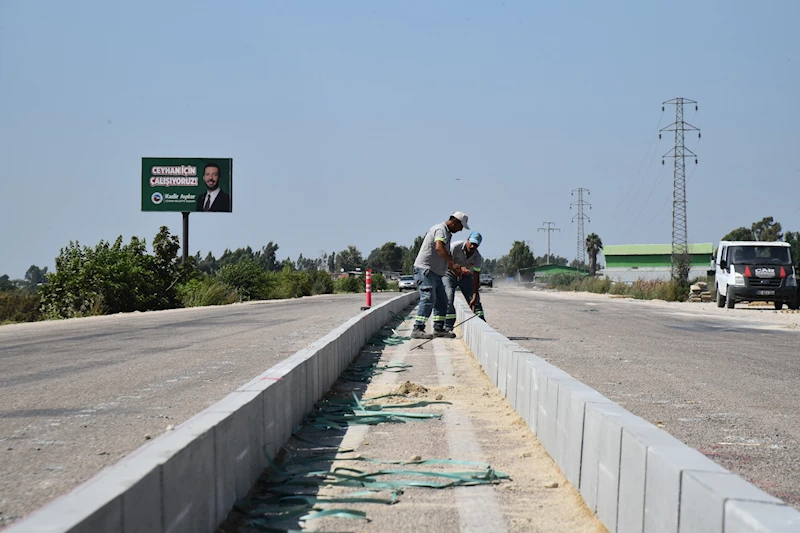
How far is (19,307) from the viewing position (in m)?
29.2

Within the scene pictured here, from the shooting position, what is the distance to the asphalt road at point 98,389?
17.0ft

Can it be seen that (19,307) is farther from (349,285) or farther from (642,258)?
(642,258)

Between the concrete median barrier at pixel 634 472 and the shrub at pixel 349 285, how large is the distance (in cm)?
6720

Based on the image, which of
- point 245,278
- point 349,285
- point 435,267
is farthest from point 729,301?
point 349,285

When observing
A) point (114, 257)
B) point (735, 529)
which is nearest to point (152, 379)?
point (735, 529)

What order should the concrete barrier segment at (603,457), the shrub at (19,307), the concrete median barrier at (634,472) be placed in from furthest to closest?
the shrub at (19,307)
the concrete barrier segment at (603,457)
the concrete median barrier at (634,472)

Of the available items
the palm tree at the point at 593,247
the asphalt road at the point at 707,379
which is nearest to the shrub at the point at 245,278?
the asphalt road at the point at 707,379

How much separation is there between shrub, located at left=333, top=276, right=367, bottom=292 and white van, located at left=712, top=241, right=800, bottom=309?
4692 centimetres

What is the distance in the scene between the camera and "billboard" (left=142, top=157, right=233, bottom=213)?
4844 cm

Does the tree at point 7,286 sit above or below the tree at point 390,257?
below

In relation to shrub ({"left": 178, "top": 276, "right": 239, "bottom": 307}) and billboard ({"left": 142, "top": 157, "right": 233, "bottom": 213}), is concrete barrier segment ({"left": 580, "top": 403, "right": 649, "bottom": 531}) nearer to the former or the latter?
shrub ({"left": 178, "top": 276, "right": 239, "bottom": 307})

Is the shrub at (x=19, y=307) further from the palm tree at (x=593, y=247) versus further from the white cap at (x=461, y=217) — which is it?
the palm tree at (x=593, y=247)

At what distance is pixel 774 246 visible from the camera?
94.5ft

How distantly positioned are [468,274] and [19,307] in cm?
2053
